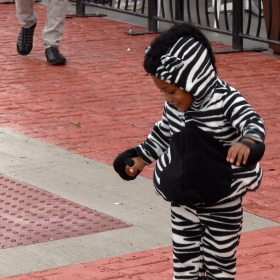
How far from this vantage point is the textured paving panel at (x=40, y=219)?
15.8 feet

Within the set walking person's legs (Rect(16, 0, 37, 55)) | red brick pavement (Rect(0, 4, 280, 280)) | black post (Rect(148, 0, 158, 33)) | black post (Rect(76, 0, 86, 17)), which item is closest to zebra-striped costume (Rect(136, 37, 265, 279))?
red brick pavement (Rect(0, 4, 280, 280))

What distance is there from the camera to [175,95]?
3.24 metres

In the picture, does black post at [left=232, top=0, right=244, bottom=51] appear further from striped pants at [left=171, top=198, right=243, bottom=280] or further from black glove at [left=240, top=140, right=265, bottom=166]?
black glove at [left=240, top=140, right=265, bottom=166]

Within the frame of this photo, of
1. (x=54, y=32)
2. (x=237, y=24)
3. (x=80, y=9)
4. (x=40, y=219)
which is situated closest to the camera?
(x=40, y=219)

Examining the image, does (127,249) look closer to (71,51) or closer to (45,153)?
(45,153)

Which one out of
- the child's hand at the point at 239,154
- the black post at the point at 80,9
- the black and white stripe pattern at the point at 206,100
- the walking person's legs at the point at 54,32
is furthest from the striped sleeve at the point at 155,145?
the black post at the point at 80,9

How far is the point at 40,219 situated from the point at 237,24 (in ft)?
19.7

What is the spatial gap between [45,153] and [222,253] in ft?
10.7

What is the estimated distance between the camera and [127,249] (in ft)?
15.0

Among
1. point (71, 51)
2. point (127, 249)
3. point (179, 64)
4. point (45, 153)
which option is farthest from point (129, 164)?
point (71, 51)

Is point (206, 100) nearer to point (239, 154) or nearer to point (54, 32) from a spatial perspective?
point (239, 154)

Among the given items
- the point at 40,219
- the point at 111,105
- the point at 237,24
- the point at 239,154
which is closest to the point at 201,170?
the point at 239,154

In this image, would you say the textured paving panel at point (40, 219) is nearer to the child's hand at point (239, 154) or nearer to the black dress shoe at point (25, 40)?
the child's hand at point (239, 154)

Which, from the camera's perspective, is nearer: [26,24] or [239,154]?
[239,154]
